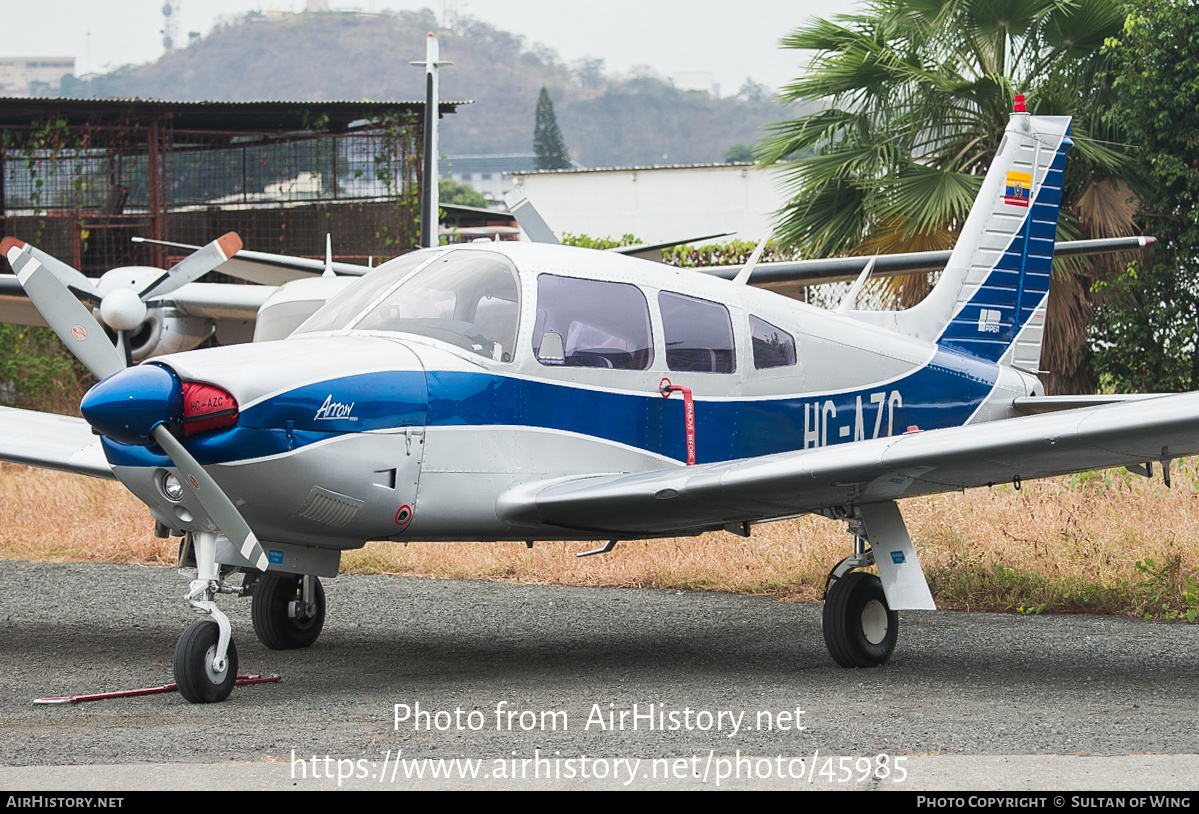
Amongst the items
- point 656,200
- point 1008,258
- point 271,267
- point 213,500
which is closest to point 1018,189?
point 1008,258

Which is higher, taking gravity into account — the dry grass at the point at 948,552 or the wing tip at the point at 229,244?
the wing tip at the point at 229,244

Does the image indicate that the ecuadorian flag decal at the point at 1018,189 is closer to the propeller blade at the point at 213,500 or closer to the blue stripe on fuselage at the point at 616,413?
the blue stripe on fuselage at the point at 616,413

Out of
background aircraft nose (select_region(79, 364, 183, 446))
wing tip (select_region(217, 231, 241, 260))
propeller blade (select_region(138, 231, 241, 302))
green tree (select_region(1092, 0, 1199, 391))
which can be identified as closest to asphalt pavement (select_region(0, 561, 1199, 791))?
background aircraft nose (select_region(79, 364, 183, 446))

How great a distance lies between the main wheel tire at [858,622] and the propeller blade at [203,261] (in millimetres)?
4032

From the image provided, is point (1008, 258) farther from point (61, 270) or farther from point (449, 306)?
point (61, 270)

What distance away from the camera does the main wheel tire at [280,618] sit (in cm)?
780

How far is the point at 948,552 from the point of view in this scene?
9883 mm

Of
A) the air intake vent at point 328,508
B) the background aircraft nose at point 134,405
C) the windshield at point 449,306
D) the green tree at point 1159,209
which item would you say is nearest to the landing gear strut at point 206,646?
the air intake vent at point 328,508

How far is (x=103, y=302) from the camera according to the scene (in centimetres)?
1193

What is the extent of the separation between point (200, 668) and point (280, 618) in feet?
6.35

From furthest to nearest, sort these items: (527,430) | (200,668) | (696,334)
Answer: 1. (696,334)
2. (527,430)
3. (200,668)

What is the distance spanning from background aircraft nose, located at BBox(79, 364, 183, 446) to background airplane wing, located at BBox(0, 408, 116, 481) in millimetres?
2065

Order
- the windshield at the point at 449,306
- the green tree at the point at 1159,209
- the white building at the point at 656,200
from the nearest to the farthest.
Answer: the windshield at the point at 449,306, the green tree at the point at 1159,209, the white building at the point at 656,200

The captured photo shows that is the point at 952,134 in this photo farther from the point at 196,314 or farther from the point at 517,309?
the point at 517,309
